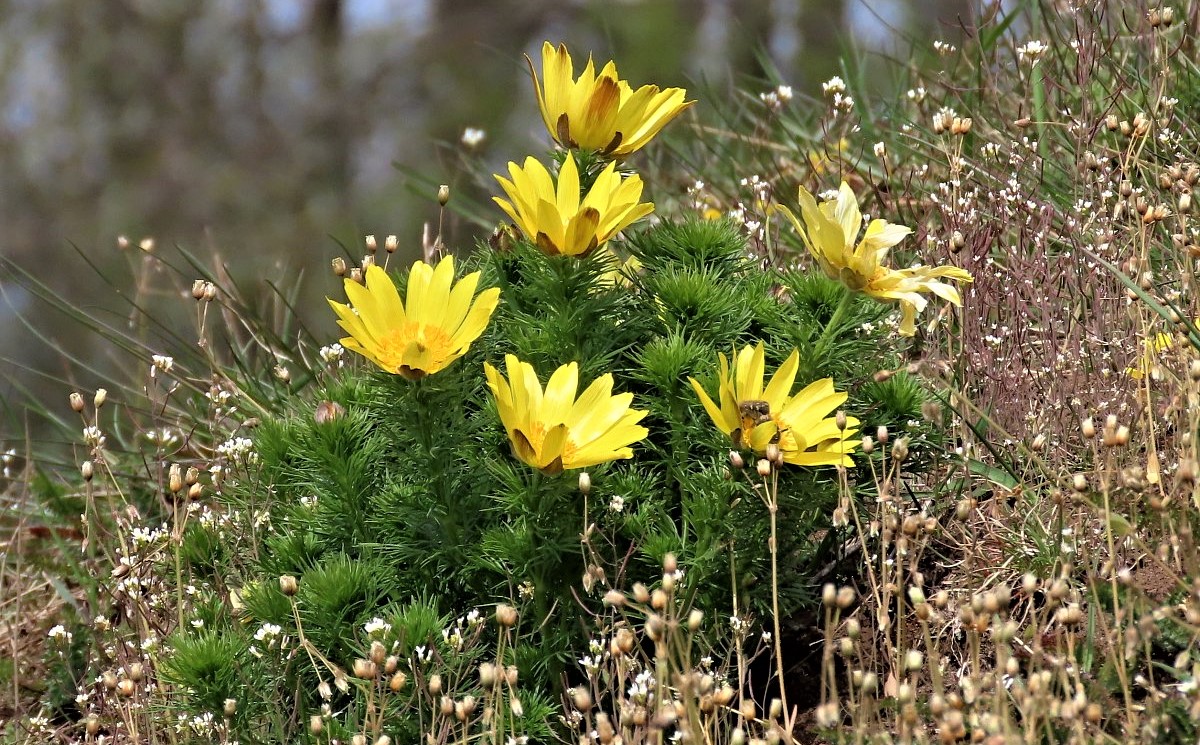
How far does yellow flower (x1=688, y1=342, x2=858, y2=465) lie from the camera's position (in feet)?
6.30

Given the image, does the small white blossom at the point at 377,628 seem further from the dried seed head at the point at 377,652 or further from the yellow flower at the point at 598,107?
the yellow flower at the point at 598,107

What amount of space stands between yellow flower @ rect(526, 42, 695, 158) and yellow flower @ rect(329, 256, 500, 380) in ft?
1.05

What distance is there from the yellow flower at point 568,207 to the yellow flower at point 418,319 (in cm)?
13

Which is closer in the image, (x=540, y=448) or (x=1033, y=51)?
(x=540, y=448)

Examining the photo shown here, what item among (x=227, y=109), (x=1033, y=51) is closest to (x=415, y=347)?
(x=1033, y=51)

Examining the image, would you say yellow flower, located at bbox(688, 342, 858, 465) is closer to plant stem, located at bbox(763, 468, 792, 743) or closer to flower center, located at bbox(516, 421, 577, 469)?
plant stem, located at bbox(763, 468, 792, 743)

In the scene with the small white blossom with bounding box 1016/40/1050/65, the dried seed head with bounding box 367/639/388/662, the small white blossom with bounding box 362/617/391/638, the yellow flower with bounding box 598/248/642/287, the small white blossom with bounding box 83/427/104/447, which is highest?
the small white blossom with bounding box 1016/40/1050/65

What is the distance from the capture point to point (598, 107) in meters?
2.05

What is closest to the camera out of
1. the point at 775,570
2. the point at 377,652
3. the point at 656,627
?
the point at 656,627

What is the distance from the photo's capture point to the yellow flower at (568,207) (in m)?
1.94

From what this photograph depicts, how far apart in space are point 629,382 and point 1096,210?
1.21m

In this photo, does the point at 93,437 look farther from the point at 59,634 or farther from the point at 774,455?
the point at 774,455

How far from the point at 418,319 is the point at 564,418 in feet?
0.92

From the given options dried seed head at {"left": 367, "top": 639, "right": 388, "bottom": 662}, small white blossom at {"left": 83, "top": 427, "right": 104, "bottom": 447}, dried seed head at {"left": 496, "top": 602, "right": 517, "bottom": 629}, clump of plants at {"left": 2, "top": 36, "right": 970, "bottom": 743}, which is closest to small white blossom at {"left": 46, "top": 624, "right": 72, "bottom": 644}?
clump of plants at {"left": 2, "top": 36, "right": 970, "bottom": 743}
